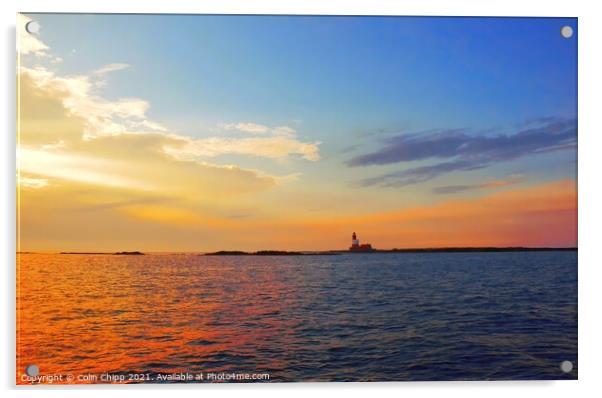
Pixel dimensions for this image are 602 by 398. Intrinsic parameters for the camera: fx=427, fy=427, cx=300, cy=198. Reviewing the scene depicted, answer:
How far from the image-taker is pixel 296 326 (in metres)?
3.99

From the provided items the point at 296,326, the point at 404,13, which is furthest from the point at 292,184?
the point at 404,13

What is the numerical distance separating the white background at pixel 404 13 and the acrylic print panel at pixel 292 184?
83 mm

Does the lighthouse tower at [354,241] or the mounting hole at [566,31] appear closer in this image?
the mounting hole at [566,31]

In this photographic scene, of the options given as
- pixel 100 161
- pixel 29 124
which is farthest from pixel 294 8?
pixel 29 124

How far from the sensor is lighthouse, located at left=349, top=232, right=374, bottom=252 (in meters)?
4.21

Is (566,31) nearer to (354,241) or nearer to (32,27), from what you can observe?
(354,241)

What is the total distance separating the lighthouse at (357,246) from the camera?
421 centimetres

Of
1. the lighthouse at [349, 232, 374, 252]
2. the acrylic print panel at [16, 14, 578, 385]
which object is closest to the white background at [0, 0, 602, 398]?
the acrylic print panel at [16, 14, 578, 385]

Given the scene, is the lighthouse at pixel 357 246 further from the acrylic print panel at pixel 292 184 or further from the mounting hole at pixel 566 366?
the mounting hole at pixel 566 366

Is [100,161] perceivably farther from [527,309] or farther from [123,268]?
[527,309]

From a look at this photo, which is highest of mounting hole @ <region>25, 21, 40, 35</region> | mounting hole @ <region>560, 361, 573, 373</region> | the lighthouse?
mounting hole @ <region>25, 21, 40, 35</region>

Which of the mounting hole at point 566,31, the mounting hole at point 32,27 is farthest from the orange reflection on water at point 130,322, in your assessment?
the mounting hole at point 566,31

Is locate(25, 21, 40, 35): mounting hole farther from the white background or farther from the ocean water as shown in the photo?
the ocean water

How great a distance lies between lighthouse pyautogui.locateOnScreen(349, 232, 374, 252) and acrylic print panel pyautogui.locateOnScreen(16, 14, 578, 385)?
19 millimetres
